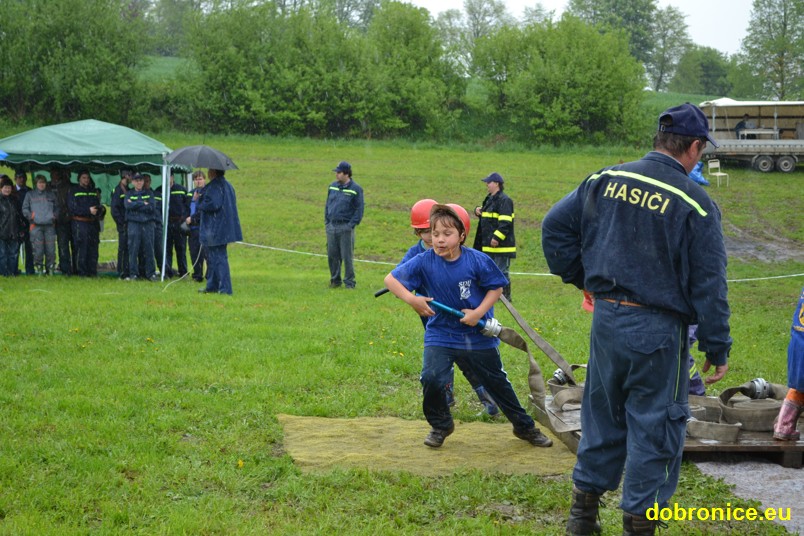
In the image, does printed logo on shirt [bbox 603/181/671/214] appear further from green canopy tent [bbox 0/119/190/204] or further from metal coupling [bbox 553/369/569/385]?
green canopy tent [bbox 0/119/190/204]

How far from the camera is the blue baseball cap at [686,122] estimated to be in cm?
441

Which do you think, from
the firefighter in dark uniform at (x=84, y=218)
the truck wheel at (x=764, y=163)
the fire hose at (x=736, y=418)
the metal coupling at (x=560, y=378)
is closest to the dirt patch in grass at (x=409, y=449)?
the metal coupling at (x=560, y=378)

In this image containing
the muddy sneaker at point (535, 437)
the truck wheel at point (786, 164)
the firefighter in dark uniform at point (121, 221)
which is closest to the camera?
the muddy sneaker at point (535, 437)

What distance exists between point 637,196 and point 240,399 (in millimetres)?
4440

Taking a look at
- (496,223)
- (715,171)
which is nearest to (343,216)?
(496,223)

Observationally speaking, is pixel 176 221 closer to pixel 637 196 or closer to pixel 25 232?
pixel 25 232

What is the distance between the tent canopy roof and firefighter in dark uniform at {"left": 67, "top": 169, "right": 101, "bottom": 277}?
1.63 ft

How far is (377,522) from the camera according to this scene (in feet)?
16.4

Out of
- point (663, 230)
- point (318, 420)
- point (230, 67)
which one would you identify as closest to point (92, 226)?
Result: point (318, 420)

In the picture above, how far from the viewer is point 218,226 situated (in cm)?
1437

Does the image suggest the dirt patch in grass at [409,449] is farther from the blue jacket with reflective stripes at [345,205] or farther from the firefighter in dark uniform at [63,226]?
the firefighter in dark uniform at [63,226]

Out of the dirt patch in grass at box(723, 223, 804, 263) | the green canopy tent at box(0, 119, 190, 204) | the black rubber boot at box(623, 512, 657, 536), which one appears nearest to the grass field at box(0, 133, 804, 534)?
the black rubber boot at box(623, 512, 657, 536)

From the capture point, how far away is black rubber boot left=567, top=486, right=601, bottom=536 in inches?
185

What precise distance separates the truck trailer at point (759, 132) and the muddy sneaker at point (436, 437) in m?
32.4
